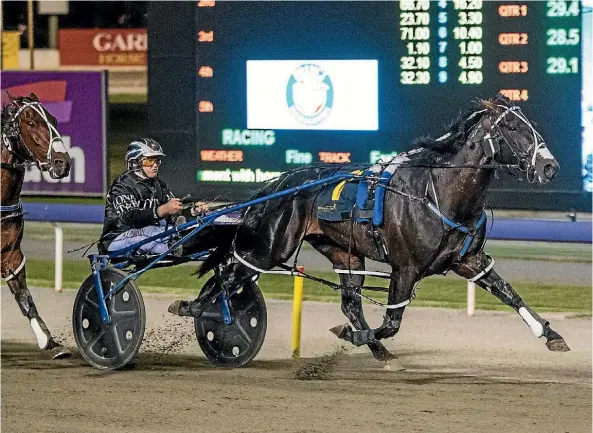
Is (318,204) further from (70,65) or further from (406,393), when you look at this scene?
(70,65)

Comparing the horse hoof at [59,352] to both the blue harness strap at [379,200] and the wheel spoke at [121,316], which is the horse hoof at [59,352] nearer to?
the wheel spoke at [121,316]

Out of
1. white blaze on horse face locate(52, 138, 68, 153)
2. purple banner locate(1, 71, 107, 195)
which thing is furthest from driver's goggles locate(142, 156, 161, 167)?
purple banner locate(1, 71, 107, 195)

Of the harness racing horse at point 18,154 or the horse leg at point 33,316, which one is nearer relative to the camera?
the harness racing horse at point 18,154

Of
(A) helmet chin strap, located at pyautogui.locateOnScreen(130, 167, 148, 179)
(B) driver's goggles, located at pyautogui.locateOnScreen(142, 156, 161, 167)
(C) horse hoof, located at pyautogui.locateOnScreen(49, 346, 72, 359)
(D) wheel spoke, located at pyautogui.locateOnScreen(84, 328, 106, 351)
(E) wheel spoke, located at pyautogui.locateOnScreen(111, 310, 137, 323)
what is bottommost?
(C) horse hoof, located at pyautogui.locateOnScreen(49, 346, 72, 359)

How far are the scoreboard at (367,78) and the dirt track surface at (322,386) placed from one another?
1926 mm

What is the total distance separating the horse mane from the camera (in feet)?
22.2

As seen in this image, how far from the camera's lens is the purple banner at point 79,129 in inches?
554

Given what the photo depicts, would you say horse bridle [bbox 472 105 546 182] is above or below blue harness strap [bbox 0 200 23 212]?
above

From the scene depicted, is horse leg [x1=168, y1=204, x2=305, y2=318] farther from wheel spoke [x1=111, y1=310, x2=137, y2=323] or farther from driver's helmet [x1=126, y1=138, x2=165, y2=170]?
driver's helmet [x1=126, y1=138, x2=165, y2=170]

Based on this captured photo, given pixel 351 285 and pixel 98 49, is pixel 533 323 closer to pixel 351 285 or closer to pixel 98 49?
pixel 351 285

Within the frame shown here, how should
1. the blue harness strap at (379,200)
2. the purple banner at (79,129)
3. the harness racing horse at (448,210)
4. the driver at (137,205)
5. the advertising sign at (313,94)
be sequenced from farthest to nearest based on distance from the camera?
1. the purple banner at (79,129)
2. the advertising sign at (313,94)
3. the driver at (137,205)
4. the blue harness strap at (379,200)
5. the harness racing horse at (448,210)

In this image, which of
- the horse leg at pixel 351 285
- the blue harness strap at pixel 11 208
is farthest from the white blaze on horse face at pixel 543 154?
the blue harness strap at pixel 11 208

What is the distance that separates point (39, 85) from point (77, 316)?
7641 mm

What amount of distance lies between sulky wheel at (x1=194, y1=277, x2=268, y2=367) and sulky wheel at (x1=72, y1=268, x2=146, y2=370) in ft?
1.42
